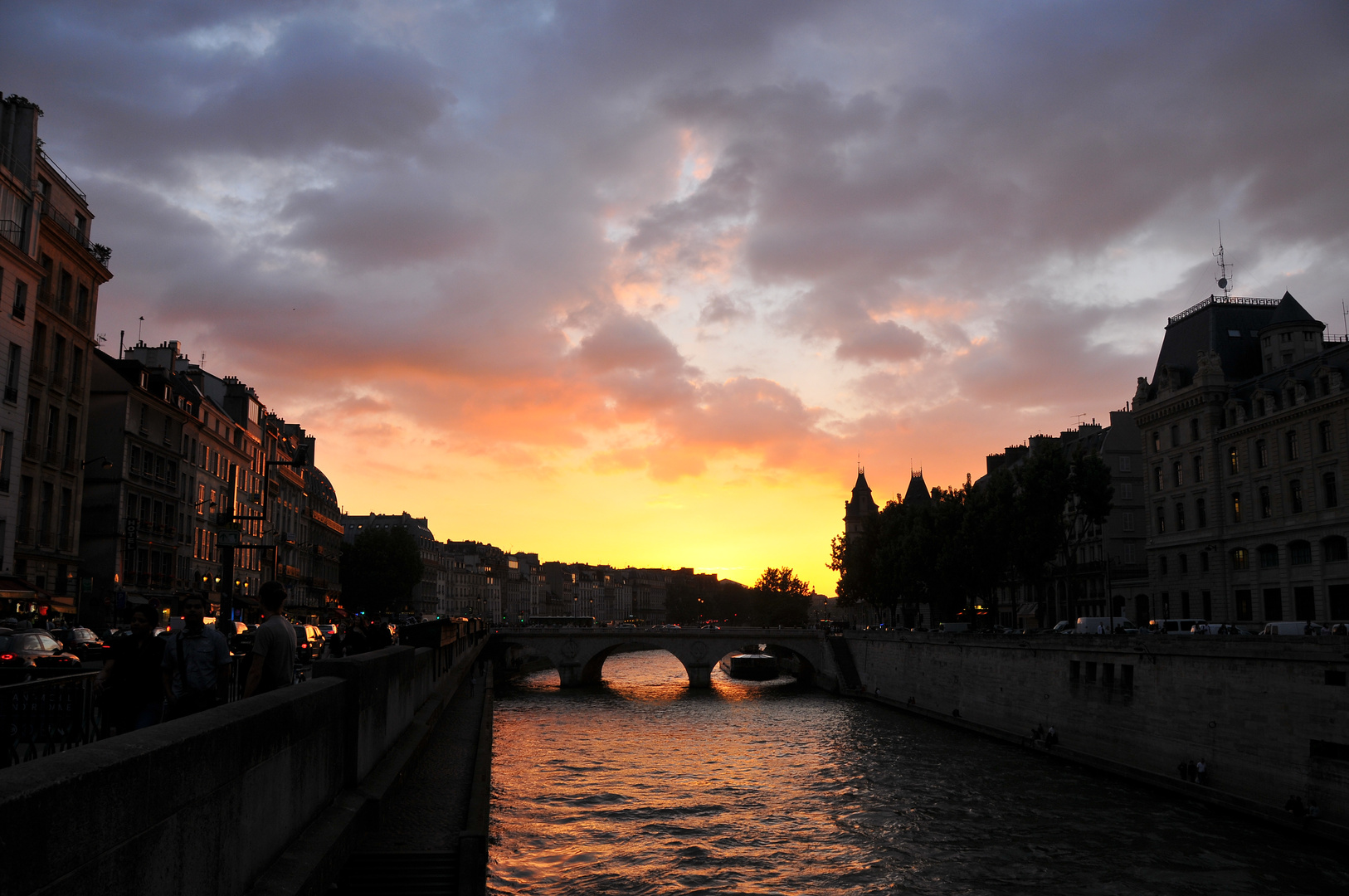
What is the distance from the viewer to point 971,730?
52.5m

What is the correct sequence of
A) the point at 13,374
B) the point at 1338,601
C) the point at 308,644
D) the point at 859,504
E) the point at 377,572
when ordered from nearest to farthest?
1. the point at 308,644
2. the point at 13,374
3. the point at 1338,601
4. the point at 377,572
5. the point at 859,504

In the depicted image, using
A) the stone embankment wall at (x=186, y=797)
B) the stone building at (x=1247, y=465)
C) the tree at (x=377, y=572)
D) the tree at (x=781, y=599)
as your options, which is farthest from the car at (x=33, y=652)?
the tree at (x=781, y=599)

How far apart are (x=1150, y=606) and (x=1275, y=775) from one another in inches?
1472

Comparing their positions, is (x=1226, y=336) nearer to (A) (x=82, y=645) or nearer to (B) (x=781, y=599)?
(A) (x=82, y=645)

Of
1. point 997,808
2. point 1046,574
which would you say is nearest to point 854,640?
point 1046,574

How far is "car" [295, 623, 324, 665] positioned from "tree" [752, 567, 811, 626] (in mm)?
109161

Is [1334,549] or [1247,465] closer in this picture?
[1334,549]

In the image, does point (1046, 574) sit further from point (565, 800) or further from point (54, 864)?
point (54, 864)

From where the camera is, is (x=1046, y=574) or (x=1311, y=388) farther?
(x=1046, y=574)

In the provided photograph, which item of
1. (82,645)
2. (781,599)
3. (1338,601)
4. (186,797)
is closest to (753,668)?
(781,599)

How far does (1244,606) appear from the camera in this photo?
56719 millimetres

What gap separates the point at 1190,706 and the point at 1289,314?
116 ft

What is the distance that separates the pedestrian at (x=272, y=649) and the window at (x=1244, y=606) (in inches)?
2310

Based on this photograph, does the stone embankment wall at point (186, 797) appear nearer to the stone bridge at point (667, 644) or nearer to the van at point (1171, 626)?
the van at point (1171, 626)
